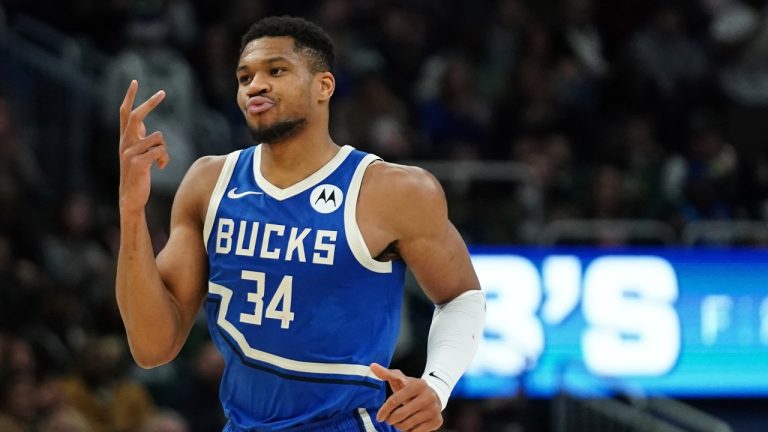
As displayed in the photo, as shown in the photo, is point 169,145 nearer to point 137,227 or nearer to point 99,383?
point 99,383

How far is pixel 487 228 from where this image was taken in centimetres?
1298

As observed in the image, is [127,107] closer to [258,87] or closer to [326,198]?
[258,87]

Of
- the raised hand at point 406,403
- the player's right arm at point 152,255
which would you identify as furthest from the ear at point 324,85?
the raised hand at point 406,403

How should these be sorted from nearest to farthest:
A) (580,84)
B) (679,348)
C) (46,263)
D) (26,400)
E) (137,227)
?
(137,227), (26,400), (46,263), (679,348), (580,84)

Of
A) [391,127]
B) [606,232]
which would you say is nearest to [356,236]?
[606,232]

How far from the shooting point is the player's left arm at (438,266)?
5012mm

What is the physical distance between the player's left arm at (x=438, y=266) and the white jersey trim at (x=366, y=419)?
0.81 feet

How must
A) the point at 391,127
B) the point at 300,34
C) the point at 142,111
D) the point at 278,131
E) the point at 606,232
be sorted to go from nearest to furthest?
the point at 142,111 < the point at 278,131 < the point at 300,34 < the point at 606,232 < the point at 391,127

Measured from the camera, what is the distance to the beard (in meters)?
5.02

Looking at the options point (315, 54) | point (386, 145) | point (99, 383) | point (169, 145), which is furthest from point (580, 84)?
point (315, 54)

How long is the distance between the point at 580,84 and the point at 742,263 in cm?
340

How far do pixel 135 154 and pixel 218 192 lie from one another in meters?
0.54

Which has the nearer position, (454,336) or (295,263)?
(295,263)

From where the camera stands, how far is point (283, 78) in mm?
5035
